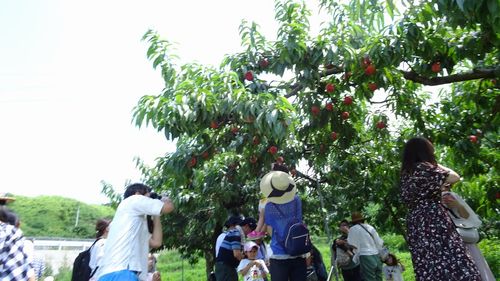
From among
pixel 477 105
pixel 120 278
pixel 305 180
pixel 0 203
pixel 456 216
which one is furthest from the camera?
pixel 305 180

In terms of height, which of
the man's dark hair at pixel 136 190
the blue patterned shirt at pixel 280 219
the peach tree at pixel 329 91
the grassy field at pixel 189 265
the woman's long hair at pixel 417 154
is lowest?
the grassy field at pixel 189 265

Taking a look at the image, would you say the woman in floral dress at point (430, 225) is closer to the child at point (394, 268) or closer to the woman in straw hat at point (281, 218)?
the woman in straw hat at point (281, 218)

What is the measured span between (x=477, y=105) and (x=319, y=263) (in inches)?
124

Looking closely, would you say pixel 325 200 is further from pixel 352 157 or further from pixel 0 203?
pixel 0 203

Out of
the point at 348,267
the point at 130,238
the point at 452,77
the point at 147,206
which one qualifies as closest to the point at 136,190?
the point at 147,206

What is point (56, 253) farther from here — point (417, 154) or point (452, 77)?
point (417, 154)

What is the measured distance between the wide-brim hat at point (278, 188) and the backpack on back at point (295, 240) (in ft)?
0.85

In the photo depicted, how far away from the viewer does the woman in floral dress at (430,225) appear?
9.80 ft

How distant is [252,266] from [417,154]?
2.72m

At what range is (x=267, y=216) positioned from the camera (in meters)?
4.23

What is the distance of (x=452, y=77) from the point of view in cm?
522

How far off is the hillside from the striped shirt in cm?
2965

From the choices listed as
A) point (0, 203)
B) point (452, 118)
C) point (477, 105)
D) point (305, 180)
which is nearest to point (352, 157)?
point (305, 180)

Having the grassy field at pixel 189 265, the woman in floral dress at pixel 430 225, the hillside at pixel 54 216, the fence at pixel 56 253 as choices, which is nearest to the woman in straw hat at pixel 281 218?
the woman in floral dress at pixel 430 225
